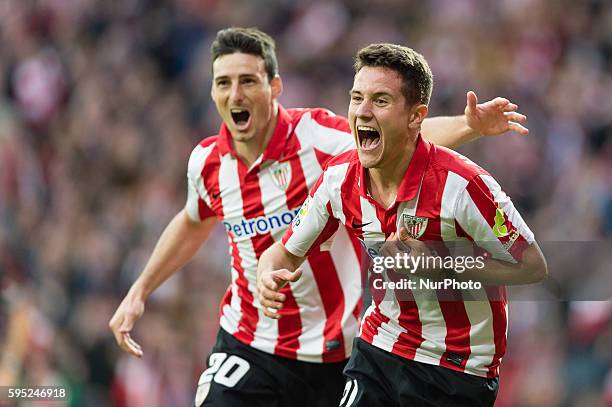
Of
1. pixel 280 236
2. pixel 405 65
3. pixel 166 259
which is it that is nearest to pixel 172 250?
pixel 166 259

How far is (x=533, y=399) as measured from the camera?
7211 millimetres

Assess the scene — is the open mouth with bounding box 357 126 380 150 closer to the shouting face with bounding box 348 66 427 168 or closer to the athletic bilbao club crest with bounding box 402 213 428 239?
the shouting face with bounding box 348 66 427 168

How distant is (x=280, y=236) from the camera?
4859mm

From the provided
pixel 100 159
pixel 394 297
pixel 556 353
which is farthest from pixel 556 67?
pixel 394 297

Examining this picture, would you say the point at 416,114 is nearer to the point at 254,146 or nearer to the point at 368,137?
the point at 368,137

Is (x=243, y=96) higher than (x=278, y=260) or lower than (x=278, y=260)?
higher

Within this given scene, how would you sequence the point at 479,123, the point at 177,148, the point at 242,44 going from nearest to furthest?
the point at 479,123, the point at 242,44, the point at 177,148

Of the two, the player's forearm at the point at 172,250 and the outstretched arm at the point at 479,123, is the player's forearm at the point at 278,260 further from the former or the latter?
the player's forearm at the point at 172,250

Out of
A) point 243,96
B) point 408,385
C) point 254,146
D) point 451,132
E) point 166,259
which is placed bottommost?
point 408,385

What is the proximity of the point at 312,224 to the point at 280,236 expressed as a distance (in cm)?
72

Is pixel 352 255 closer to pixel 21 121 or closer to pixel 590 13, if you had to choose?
pixel 590 13

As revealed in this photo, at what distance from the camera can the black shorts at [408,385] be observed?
13.4 ft

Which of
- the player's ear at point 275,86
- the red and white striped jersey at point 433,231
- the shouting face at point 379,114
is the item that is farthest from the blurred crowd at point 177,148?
the shouting face at point 379,114

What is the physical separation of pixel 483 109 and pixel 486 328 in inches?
36.3
